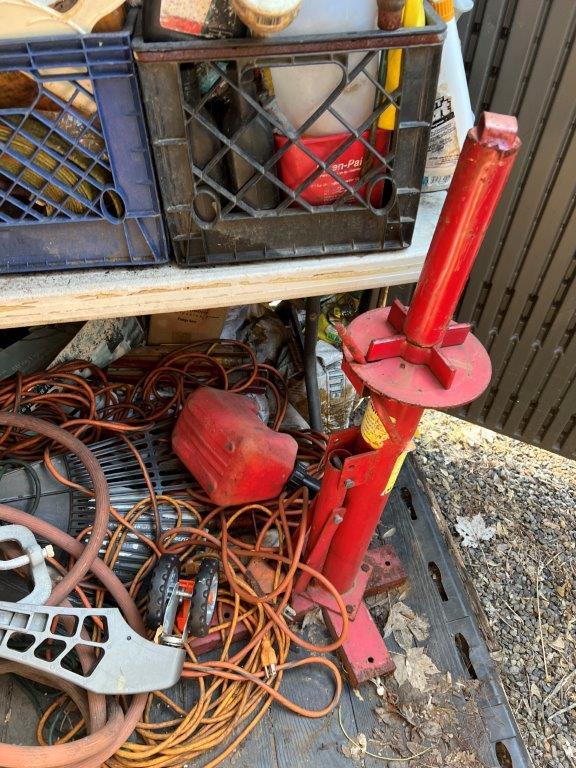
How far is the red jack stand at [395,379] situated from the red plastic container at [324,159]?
207 mm

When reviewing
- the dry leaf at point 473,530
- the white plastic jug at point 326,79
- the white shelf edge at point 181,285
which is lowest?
the dry leaf at point 473,530

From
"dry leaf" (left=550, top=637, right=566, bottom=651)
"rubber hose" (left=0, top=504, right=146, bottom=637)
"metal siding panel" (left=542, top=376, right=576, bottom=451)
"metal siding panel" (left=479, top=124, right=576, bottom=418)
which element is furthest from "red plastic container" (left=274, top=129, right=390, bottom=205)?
"dry leaf" (left=550, top=637, right=566, bottom=651)

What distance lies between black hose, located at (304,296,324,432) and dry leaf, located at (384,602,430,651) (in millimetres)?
471

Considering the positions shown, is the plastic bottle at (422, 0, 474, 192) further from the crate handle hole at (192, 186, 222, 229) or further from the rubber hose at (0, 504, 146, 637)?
the rubber hose at (0, 504, 146, 637)

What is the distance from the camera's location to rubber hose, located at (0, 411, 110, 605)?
0.91m

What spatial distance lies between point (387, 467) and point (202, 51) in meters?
0.65

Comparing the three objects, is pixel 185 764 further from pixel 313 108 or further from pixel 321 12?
pixel 321 12

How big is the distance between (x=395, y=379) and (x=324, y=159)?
0.35m

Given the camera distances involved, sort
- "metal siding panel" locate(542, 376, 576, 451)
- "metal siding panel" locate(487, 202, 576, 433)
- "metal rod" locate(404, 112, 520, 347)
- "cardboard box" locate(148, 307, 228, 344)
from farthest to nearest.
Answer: "metal siding panel" locate(542, 376, 576, 451)
"cardboard box" locate(148, 307, 228, 344)
"metal siding panel" locate(487, 202, 576, 433)
"metal rod" locate(404, 112, 520, 347)

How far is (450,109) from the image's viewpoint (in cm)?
93

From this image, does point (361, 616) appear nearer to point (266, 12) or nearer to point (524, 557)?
point (524, 557)

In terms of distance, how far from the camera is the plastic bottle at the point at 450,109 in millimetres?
910

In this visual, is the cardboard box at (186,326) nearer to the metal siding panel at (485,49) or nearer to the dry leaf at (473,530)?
the metal siding panel at (485,49)

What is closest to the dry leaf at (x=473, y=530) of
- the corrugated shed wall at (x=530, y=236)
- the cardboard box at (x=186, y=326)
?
the corrugated shed wall at (x=530, y=236)
